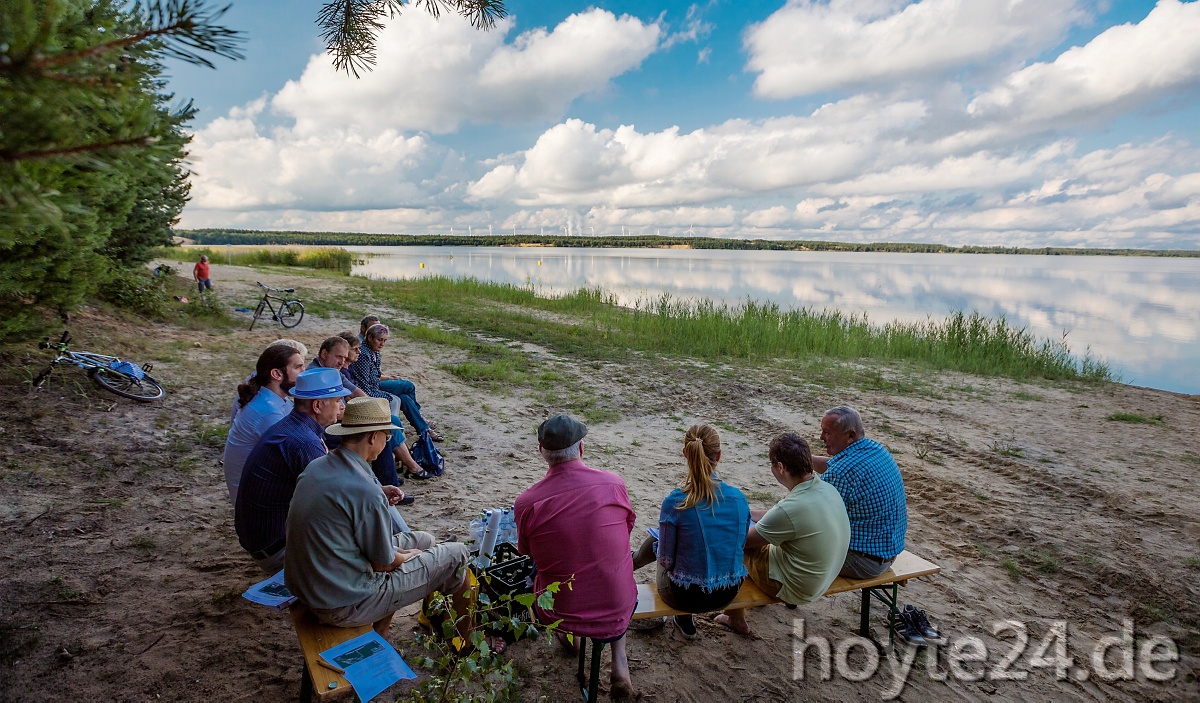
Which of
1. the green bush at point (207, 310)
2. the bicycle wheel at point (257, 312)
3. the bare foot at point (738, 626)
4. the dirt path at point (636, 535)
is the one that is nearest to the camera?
the dirt path at point (636, 535)

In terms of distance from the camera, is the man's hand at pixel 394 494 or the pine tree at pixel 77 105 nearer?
the pine tree at pixel 77 105

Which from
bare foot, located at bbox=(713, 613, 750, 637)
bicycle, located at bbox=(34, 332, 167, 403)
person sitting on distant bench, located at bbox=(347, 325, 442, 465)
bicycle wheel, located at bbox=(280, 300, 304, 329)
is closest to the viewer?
bare foot, located at bbox=(713, 613, 750, 637)

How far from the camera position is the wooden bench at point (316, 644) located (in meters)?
2.15

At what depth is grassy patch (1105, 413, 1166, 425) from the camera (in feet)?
27.2

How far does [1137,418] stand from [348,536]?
10684 millimetres

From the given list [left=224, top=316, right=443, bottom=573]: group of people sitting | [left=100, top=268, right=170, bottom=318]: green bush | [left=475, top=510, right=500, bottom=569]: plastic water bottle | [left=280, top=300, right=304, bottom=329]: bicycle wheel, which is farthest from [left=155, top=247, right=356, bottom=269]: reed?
[left=475, top=510, right=500, bottom=569]: plastic water bottle

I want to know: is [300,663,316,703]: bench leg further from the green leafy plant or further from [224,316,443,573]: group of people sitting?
[224,316,443,573]: group of people sitting

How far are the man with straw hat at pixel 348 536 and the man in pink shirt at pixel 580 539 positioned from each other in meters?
0.64

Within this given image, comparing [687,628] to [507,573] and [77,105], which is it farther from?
[77,105]

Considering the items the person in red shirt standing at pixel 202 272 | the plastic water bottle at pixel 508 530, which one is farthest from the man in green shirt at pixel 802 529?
the person in red shirt standing at pixel 202 272

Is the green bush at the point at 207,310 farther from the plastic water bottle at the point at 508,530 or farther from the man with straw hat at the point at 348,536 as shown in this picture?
the man with straw hat at the point at 348,536

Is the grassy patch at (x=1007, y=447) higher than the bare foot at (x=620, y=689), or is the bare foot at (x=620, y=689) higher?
the grassy patch at (x=1007, y=447)

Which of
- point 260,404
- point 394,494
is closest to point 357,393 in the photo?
point 260,404

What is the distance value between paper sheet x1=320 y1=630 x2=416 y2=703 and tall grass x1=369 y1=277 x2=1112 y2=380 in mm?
9208
